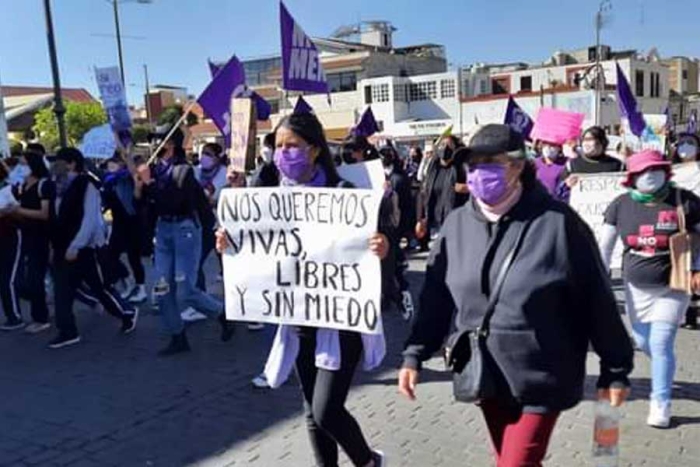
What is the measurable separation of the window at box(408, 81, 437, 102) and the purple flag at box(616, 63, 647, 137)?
58.0m

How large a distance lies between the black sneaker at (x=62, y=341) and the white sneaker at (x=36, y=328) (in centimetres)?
78

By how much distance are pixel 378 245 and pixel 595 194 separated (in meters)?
4.85

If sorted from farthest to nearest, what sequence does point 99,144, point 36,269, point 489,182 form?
point 99,144 < point 36,269 < point 489,182

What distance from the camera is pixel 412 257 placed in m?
→ 12.4

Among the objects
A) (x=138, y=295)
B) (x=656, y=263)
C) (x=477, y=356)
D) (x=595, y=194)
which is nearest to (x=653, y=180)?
(x=656, y=263)

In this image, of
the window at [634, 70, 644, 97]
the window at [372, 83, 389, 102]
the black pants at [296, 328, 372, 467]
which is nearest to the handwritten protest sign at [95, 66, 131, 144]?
the black pants at [296, 328, 372, 467]

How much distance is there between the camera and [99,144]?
13250mm

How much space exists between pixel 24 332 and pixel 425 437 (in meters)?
5.24

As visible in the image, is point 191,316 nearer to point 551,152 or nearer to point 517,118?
point 551,152

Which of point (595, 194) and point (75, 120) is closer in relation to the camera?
point (595, 194)

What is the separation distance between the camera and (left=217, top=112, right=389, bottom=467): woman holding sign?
3330mm

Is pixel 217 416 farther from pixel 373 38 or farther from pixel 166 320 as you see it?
pixel 373 38

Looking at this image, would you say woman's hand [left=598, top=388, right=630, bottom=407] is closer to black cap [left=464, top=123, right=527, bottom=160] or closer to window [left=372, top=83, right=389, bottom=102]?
black cap [left=464, top=123, right=527, bottom=160]

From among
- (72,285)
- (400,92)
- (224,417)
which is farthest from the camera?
(400,92)
